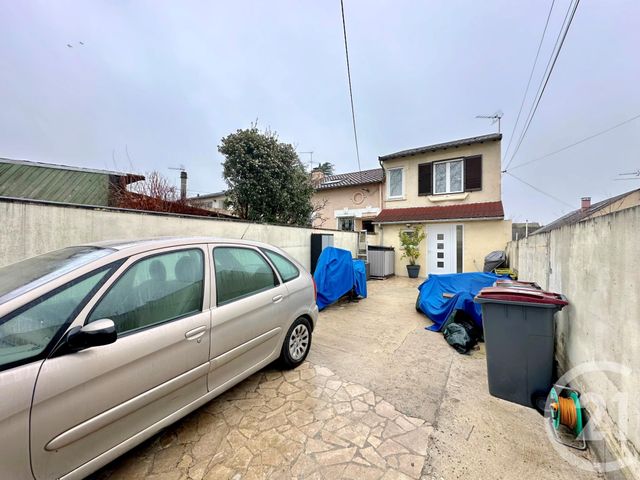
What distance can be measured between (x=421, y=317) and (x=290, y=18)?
7.21 metres

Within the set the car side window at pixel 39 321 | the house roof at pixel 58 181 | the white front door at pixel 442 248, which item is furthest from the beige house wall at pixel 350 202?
the car side window at pixel 39 321

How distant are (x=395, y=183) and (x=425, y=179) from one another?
145 cm

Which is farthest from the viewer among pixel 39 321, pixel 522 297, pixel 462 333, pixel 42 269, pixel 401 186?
pixel 401 186

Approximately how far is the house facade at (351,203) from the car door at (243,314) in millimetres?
10444

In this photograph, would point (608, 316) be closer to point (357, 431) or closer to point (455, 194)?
point (357, 431)

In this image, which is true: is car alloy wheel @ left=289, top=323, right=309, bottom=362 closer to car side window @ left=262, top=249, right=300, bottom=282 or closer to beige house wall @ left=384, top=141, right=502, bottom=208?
car side window @ left=262, top=249, right=300, bottom=282

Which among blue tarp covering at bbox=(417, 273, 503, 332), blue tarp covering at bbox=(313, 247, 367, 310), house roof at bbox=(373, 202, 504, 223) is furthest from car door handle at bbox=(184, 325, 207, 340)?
house roof at bbox=(373, 202, 504, 223)

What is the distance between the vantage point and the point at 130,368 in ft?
4.98

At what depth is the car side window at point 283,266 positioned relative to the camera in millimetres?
2984

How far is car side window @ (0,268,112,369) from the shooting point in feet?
3.89

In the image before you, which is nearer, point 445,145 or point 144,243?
point 144,243

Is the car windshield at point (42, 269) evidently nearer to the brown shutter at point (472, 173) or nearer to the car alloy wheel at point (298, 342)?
the car alloy wheel at point (298, 342)

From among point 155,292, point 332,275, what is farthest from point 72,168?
point 155,292

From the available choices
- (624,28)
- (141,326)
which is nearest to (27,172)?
(141,326)
